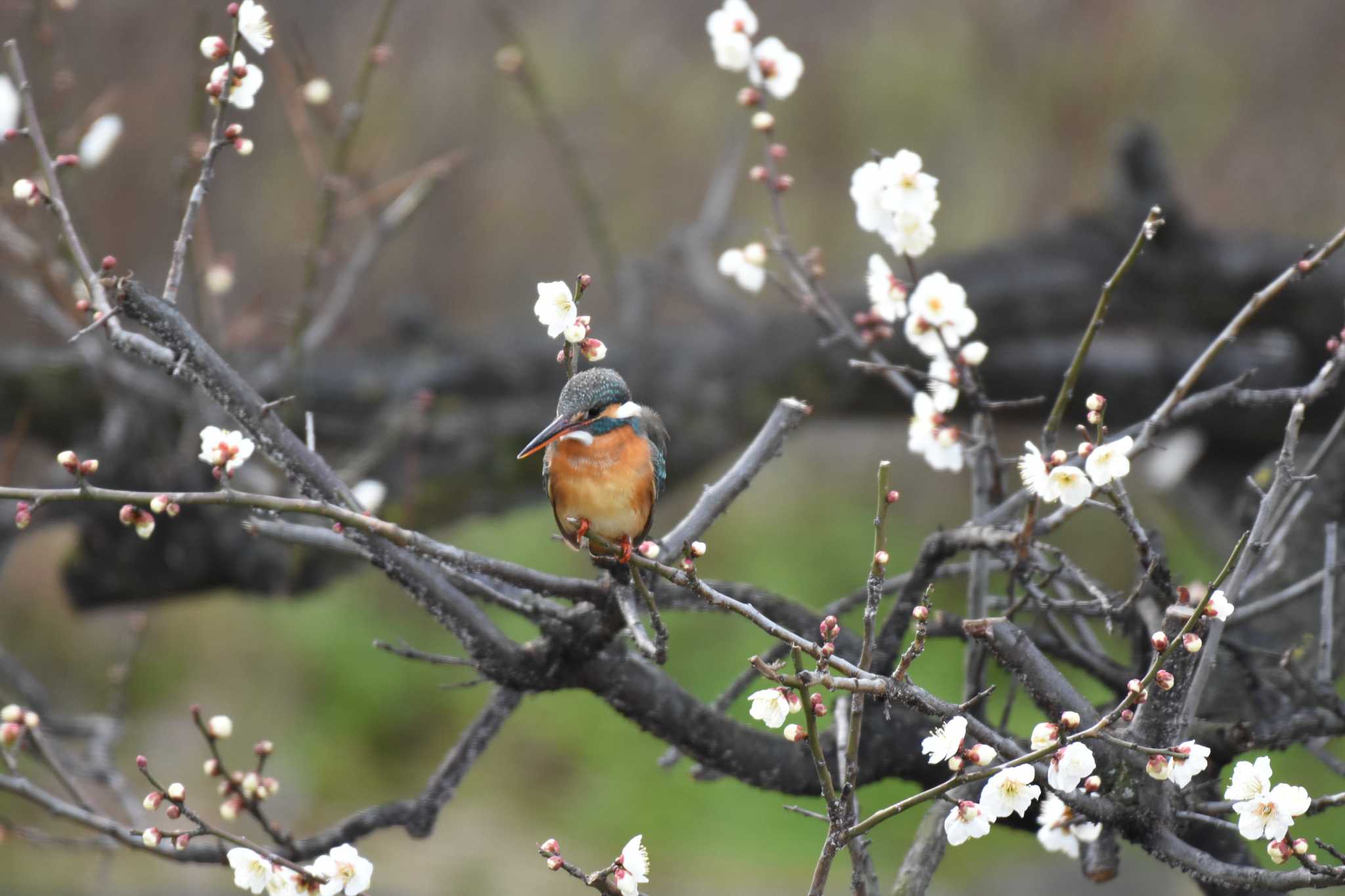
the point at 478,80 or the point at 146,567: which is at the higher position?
the point at 478,80

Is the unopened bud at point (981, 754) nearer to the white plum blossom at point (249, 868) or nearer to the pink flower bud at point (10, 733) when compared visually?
the white plum blossom at point (249, 868)

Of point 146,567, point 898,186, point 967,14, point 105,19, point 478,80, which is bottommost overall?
point 898,186

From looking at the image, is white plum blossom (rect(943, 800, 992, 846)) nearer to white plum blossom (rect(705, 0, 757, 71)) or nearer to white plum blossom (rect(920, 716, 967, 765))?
white plum blossom (rect(920, 716, 967, 765))

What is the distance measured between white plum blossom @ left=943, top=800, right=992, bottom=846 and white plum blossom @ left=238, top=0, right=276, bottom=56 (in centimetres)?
108

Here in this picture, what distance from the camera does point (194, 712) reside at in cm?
139

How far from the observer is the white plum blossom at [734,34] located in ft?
6.27

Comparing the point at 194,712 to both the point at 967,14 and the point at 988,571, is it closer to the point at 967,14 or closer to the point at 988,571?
the point at 988,571

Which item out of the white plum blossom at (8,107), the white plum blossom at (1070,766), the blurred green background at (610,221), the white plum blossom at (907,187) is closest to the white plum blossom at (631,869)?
the white plum blossom at (1070,766)

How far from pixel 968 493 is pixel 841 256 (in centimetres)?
147

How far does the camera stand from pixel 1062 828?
5.26 ft

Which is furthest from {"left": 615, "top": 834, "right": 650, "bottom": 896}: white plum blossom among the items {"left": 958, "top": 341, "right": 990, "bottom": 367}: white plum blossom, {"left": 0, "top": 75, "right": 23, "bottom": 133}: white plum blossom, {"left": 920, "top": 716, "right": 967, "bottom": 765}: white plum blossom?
{"left": 0, "top": 75, "right": 23, "bottom": 133}: white plum blossom

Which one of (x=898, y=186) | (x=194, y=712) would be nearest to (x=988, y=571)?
(x=898, y=186)

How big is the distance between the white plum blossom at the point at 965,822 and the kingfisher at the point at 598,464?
48 cm

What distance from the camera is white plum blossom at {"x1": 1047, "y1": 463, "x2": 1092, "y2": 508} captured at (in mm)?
1277
